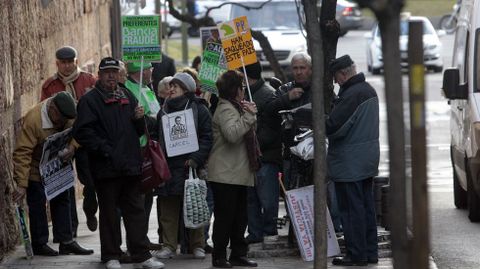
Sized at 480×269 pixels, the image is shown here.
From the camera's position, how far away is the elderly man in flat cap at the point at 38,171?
11625 millimetres

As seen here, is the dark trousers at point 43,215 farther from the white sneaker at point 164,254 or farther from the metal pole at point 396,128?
the metal pole at point 396,128

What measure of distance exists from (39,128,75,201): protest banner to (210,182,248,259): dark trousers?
1.49 m

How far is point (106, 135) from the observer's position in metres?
10.9

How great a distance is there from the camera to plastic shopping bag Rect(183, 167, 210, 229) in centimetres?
1136

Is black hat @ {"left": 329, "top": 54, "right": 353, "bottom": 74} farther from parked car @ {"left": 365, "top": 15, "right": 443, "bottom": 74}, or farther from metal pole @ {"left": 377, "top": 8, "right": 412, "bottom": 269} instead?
parked car @ {"left": 365, "top": 15, "right": 443, "bottom": 74}

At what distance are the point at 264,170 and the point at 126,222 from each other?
169cm

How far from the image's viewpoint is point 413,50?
6.69m

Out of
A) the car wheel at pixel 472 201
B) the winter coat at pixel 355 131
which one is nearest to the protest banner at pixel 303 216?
the winter coat at pixel 355 131

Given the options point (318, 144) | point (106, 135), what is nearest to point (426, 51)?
point (106, 135)

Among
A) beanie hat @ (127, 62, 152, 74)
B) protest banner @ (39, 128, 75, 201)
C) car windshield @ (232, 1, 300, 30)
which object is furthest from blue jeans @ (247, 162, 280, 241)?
car windshield @ (232, 1, 300, 30)

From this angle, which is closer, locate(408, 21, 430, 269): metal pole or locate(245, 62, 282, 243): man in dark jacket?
locate(408, 21, 430, 269): metal pole

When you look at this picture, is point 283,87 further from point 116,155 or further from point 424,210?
point 424,210

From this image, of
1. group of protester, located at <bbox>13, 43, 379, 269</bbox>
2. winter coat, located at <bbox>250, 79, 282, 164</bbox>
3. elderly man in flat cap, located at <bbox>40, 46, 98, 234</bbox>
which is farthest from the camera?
elderly man in flat cap, located at <bbox>40, 46, 98, 234</bbox>

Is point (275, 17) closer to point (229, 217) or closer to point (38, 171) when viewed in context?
point (38, 171)
